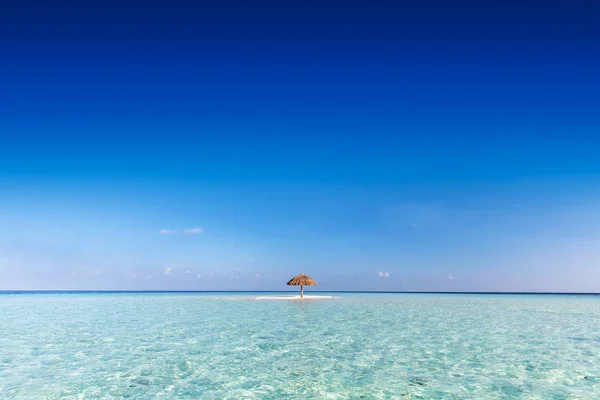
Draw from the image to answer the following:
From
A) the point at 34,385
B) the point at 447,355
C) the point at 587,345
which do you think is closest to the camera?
the point at 34,385

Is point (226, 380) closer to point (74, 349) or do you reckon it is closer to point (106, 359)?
point (106, 359)

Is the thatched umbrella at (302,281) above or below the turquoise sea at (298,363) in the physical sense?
above

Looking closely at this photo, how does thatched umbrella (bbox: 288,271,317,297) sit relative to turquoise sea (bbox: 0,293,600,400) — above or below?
above

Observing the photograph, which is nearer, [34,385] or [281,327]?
[34,385]

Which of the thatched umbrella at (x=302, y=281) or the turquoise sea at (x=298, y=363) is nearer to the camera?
the turquoise sea at (x=298, y=363)

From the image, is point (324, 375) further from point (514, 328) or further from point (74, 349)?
point (514, 328)

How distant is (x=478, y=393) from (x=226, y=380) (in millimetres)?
5759

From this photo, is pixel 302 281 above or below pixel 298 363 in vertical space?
above

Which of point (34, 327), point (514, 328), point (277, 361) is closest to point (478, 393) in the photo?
point (277, 361)

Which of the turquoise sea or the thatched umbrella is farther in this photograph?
the thatched umbrella

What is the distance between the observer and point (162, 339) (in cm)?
1738

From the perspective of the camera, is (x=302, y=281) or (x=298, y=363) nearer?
(x=298, y=363)

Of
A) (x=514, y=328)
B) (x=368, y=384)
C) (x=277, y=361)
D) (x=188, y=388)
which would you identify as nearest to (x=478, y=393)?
(x=368, y=384)

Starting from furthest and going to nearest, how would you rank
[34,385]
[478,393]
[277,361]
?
[277,361] < [34,385] < [478,393]
